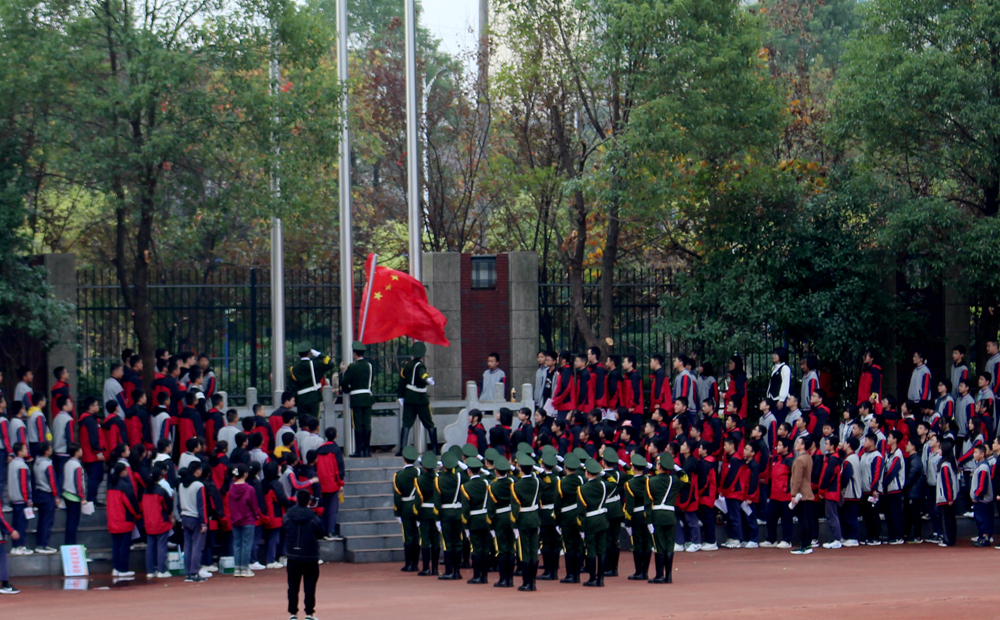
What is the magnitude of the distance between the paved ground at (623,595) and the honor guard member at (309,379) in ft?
9.07

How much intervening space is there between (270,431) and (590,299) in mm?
7527

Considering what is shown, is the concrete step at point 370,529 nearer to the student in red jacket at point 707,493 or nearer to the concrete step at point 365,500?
the concrete step at point 365,500

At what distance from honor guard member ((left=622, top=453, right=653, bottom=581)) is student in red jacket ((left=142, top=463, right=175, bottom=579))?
17.6 ft

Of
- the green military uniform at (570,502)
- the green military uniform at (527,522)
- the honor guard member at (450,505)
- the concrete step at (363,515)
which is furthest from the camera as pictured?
the concrete step at (363,515)

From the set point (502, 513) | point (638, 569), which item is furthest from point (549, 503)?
point (638, 569)

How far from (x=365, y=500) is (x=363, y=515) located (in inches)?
11.1

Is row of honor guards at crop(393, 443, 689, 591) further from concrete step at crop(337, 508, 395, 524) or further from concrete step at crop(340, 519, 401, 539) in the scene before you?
concrete step at crop(337, 508, 395, 524)

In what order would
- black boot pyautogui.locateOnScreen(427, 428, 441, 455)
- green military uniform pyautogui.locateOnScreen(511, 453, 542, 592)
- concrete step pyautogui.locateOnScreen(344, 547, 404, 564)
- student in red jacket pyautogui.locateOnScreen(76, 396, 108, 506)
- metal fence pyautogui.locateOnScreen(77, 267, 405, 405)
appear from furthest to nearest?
1. metal fence pyautogui.locateOnScreen(77, 267, 405, 405)
2. black boot pyautogui.locateOnScreen(427, 428, 441, 455)
3. concrete step pyautogui.locateOnScreen(344, 547, 404, 564)
4. student in red jacket pyautogui.locateOnScreen(76, 396, 108, 506)
5. green military uniform pyautogui.locateOnScreen(511, 453, 542, 592)

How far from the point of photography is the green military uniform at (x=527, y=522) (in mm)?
12609

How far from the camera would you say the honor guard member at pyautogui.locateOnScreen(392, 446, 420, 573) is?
1399 centimetres

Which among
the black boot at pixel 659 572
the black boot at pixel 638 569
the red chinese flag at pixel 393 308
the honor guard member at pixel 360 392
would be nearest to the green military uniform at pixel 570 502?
the black boot at pixel 638 569

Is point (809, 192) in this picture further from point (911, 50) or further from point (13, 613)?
point (13, 613)

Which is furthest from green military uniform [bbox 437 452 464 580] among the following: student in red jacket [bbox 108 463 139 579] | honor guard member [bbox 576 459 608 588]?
student in red jacket [bbox 108 463 139 579]

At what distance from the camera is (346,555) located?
50.6ft
